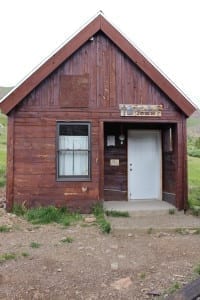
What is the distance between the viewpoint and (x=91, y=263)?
675 cm

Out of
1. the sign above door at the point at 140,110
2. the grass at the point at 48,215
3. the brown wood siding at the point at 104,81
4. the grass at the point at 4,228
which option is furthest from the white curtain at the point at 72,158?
the grass at the point at 4,228

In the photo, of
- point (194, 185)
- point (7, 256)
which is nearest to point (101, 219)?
point (7, 256)

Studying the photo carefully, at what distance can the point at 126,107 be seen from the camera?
11.3 meters

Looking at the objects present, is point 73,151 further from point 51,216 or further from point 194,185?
point 194,185

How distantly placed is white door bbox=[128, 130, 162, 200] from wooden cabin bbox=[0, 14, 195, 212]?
111cm

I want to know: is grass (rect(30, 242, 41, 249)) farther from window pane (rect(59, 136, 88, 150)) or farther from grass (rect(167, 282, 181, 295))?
window pane (rect(59, 136, 88, 150))

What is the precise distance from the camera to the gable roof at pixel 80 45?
10844 millimetres

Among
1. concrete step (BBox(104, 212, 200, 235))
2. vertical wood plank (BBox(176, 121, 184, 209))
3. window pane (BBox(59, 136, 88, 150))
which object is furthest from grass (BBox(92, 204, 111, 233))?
vertical wood plank (BBox(176, 121, 184, 209))

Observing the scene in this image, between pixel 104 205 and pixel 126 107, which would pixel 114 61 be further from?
pixel 104 205

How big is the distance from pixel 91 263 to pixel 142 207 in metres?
4.65

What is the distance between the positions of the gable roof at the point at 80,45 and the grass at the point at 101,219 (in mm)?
A: 3635

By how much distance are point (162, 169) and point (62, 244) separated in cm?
561

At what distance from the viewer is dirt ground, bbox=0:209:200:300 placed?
5461 millimetres

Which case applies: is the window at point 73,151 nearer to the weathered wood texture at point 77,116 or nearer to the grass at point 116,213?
the weathered wood texture at point 77,116
